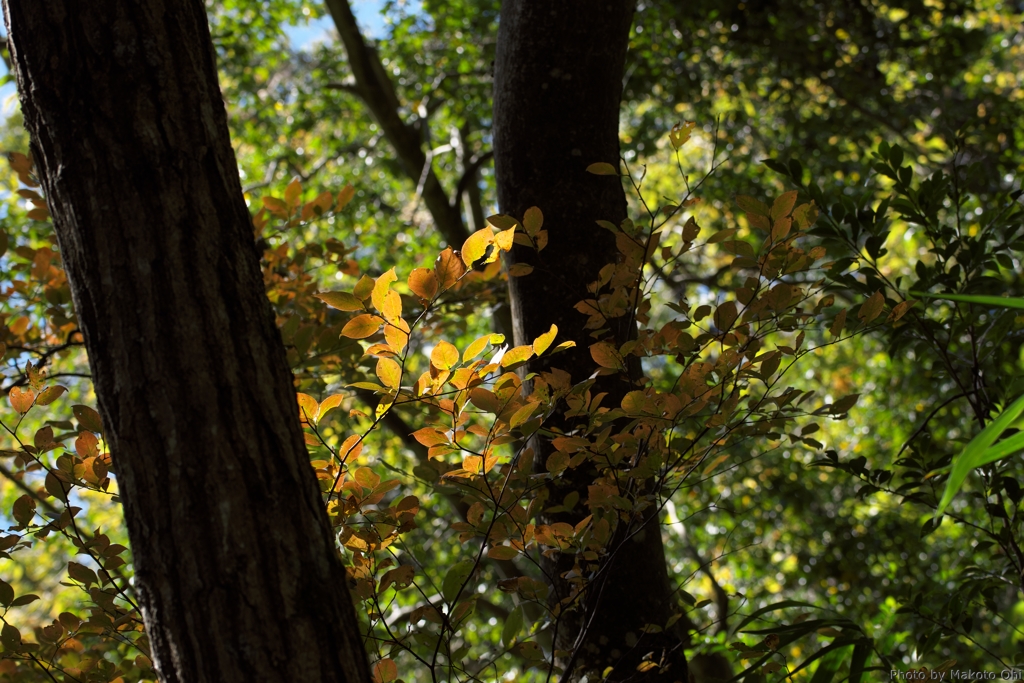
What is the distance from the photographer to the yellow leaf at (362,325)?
1039mm

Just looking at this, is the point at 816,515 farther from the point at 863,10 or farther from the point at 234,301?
the point at 234,301

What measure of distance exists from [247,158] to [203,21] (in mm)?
5592

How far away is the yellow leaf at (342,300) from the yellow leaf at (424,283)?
83mm

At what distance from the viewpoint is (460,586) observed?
46.4 inches

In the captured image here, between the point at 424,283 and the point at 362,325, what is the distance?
110mm

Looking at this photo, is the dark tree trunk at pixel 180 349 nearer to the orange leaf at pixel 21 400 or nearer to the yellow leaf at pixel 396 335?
the yellow leaf at pixel 396 335

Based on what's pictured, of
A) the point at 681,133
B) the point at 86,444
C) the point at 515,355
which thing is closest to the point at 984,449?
the point at 515,355

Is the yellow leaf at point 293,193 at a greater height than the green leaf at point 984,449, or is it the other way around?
the yellow leaf at point 293,193

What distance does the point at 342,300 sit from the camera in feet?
3.37

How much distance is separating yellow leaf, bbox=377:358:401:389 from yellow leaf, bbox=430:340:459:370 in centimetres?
5

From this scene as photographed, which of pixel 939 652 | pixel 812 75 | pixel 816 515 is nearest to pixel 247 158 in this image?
pixel 812 75

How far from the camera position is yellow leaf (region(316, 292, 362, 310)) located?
1017 millimetres

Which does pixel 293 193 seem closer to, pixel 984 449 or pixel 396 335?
pixel 396 335

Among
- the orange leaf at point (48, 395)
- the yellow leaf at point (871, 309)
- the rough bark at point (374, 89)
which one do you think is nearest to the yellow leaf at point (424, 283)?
the orange leaf at point (48, 395)
